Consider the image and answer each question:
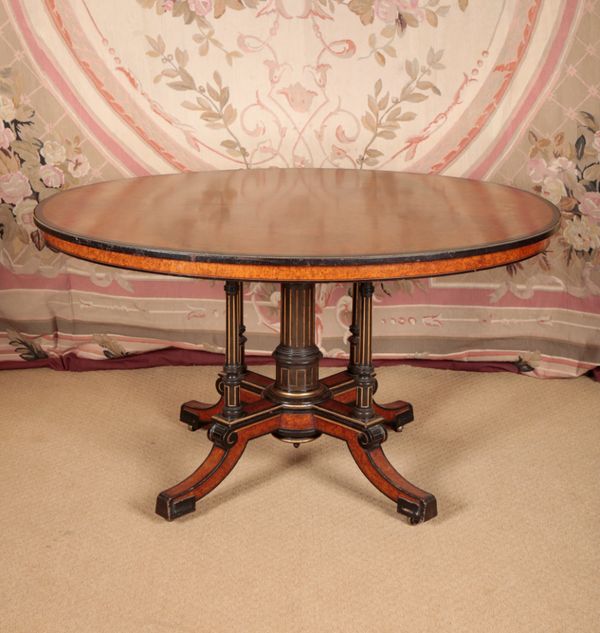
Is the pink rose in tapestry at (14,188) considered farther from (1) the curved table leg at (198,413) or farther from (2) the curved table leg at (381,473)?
(2) the curved table leg at (381,473)

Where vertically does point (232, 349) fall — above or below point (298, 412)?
above

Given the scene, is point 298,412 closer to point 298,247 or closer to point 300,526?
point 300,526

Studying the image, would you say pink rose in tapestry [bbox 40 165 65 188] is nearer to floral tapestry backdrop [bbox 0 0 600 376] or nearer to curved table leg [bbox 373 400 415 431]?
floral tapestry backdrop [bbox 0 0 600 376]

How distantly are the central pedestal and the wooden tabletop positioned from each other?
0.22m

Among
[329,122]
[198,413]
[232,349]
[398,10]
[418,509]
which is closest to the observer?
[418,509]

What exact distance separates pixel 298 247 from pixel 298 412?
0.71 metres

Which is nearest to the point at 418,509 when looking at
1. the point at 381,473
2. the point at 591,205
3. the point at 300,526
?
the point at 381,473

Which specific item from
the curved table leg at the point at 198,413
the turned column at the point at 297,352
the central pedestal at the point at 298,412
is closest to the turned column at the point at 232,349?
the central pedestal at the point at 298,412

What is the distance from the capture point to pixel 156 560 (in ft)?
6.86

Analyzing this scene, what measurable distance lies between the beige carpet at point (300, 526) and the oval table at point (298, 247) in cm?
11

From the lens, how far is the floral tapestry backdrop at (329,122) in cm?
300

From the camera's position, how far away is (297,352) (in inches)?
95.3

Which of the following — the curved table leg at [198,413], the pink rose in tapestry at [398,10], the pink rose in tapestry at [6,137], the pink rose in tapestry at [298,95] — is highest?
the pink rose in tapestry at [398,10]

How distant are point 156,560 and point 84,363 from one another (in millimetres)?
1308
